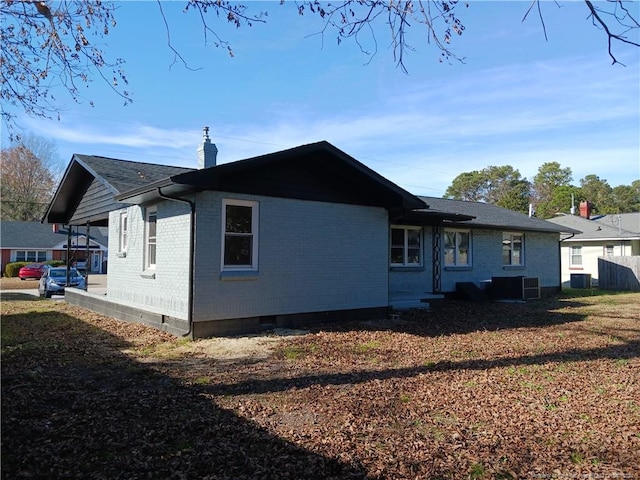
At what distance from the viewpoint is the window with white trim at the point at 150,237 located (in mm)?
11727

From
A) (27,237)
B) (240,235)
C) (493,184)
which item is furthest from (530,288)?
(493,184)

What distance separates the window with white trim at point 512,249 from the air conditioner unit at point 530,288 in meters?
2.08

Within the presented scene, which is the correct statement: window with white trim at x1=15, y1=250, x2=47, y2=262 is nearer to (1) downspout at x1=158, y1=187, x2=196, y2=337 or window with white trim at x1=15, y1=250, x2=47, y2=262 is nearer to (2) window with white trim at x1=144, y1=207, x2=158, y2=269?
(2) window with white trim at x1=144, y1=207, x2=158, y2=269

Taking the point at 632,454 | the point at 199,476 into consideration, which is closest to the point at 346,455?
the point at 199,476

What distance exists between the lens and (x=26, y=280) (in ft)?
117

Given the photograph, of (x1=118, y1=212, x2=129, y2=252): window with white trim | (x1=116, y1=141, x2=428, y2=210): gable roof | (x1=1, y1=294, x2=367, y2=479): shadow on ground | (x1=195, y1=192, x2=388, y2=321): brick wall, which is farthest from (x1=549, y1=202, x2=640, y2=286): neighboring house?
(x1=1, y1=294, x2=367, y2=479): shadow on ground

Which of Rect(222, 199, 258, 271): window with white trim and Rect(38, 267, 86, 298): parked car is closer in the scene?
Rect(222, 199, 258, 271): window with white trim

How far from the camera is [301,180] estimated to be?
11172 millimetres

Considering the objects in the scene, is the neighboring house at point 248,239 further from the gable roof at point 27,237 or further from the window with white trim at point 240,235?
the gable roof at point 27,237

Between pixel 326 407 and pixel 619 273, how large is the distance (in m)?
24.8

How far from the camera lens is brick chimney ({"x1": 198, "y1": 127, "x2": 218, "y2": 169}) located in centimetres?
1329

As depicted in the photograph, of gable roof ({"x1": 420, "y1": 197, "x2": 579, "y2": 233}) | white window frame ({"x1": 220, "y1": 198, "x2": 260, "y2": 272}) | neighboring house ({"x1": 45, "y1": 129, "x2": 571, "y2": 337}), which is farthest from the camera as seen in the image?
gable roof ({"x1": 420, "y1": 197, "x2": 579, "y2": 233})

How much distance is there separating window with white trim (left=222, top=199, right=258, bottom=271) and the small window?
2580 cm

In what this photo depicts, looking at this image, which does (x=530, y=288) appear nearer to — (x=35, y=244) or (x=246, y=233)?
(x=246, y=233)
